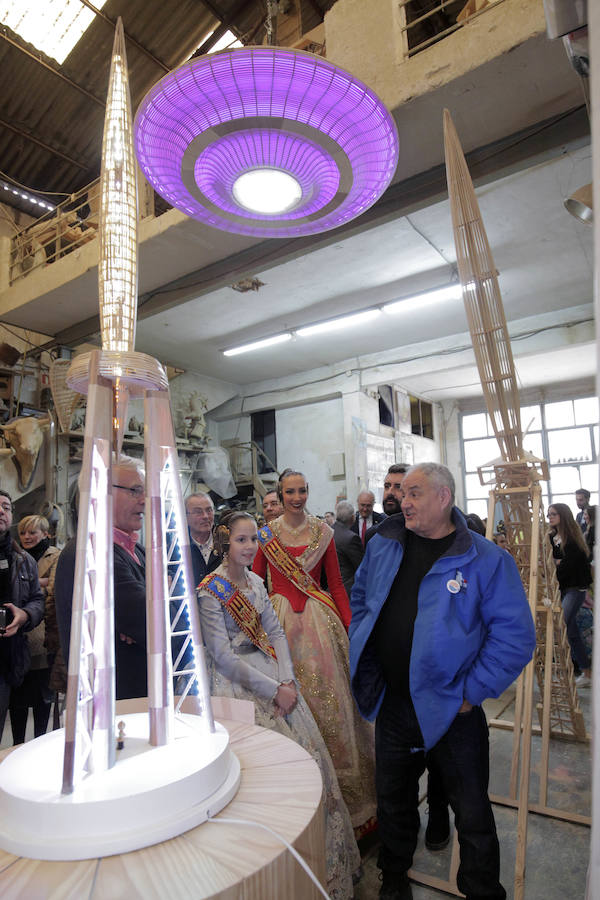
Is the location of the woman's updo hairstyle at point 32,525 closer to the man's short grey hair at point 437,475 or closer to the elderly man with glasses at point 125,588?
the elderly man with glasses at point 125,588

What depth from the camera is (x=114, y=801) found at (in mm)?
926

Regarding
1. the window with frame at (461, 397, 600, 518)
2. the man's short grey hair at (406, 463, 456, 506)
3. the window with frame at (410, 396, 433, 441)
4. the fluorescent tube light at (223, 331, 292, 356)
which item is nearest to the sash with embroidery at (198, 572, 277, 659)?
the man's short grey hair at (406, 463, 456, 506)

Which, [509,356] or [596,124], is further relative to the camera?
[509,356]

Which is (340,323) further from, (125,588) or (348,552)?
(125,588)

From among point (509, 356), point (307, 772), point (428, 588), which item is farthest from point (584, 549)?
point (307, 772)

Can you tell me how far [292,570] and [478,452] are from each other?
37.5 ft

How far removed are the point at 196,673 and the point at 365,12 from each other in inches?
190

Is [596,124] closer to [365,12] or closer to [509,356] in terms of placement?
[509,356]

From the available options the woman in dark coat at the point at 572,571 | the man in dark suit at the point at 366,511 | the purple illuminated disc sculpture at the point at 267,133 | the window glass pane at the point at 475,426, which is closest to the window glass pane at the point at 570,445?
the window glass pane at the point at 475,426

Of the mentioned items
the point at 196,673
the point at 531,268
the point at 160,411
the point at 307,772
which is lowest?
the point at 307,772

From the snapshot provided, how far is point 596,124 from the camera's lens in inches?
19.3

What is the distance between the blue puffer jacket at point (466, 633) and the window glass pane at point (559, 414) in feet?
37.9

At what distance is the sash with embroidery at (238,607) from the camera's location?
92.7 inches

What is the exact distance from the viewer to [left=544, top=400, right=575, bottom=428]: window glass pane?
40.5 feet
